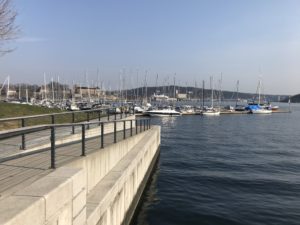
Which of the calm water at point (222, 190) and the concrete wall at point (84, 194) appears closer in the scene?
the concrete wall at point (84, 194)

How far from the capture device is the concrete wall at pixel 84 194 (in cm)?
505

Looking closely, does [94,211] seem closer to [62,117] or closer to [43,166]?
[43,166]

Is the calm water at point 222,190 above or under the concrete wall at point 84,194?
under

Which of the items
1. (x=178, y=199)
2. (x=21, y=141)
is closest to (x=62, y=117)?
(x=178, y=199)

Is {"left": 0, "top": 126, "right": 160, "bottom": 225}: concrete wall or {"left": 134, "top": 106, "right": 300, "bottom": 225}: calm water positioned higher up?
{"left": 0, "top": 126, "right": 160, "bottom": 225}: concrete wall

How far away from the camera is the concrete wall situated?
5051 mm

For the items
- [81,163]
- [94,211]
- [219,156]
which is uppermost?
[81,163]

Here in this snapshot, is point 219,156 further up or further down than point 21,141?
further down

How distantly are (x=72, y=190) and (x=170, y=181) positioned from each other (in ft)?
52.3

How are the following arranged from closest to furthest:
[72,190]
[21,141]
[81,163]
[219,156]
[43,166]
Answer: [72,190], [43,166], [81,163], [21,141], [219,156]

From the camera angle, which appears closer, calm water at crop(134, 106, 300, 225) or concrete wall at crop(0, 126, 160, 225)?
concrete wall at crop(0, 126, 160, 225)

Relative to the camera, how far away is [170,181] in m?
21.9

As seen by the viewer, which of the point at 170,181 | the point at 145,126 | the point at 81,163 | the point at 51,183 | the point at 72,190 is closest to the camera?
the point at 51,183

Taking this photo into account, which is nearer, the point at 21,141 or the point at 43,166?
the point at 43,166
